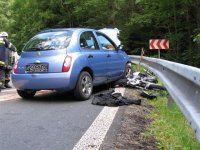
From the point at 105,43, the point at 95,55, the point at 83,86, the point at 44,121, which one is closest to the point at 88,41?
the point at 95,55

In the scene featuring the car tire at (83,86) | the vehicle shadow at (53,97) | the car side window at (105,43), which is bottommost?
the vehicle shadow at (53,97)

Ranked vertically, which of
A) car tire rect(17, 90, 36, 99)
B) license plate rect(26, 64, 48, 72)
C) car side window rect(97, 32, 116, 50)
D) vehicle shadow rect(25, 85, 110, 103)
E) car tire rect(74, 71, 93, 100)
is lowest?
vehicle shadow rect(25, 85, 110, 103)

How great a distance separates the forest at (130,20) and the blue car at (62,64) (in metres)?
6.61

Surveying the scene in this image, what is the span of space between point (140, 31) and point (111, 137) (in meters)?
25.7

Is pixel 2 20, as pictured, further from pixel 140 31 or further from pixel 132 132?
pixel 132 132

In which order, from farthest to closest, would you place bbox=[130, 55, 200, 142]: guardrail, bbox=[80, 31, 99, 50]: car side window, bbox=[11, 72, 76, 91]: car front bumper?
bbox=[80, 31, 99, 50]: car side window → bbox=[11, 72, 76, 91]: car front bumper → bbox=[130, 55, 200, 142]: guardrail

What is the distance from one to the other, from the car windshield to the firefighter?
9.93 feet

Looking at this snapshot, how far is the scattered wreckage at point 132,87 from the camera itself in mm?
8086

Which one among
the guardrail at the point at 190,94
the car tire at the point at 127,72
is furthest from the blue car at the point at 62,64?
the guardrail at the point at 190,94

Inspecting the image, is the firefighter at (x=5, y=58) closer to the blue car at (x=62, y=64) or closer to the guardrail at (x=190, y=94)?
the blue car at (x=62, y=64)

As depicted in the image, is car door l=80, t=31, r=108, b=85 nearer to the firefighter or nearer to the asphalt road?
the asphalt road

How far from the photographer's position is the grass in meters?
5.02

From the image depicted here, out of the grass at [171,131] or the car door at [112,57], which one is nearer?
the grass at [171,131]

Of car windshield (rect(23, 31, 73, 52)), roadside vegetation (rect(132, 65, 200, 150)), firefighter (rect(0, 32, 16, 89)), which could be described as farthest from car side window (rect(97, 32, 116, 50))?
firefighter (rect(0, 32, 16, 89))
